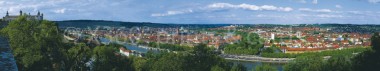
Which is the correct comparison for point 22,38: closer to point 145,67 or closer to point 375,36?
point 145,67

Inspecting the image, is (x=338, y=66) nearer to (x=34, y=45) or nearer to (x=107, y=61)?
(x=107, y=61)

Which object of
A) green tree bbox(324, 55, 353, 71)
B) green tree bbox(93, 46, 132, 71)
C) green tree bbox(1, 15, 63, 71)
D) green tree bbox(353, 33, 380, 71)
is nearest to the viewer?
green tree bbox(353, 33, 380, 71)

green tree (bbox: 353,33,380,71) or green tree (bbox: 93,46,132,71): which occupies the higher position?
green tree (bbox: 353,33,380,71)

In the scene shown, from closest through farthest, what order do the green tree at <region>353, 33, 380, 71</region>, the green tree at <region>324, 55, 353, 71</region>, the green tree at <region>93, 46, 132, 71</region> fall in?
the green tree at <region>353, 33, 380, 71</region>, the green tree at <region>93, 46, 132, 71</region>, the green tree at <region>324, 55, 353, 71</region>

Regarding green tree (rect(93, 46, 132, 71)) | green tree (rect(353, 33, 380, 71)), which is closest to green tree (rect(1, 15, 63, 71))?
green tree (rect(93, 46, 132, 71))

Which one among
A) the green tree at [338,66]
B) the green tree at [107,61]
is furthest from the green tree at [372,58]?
the green tree at [107,61]

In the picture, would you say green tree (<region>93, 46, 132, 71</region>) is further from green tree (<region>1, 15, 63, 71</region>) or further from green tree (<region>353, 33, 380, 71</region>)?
green tree (<region>353, 33, 380, 71</region>)

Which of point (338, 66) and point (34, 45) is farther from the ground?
point (34, 45)

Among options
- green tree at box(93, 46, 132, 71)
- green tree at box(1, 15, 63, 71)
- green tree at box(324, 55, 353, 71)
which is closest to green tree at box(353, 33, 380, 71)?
green tree at box(324, 55, 353, 71)

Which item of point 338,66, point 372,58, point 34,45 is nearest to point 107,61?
point 34,45

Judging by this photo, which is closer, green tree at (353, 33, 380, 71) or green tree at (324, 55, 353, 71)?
green tree at (353, 33, 380, 71)

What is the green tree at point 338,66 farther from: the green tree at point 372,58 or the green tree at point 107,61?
the green tree at point 107,61
